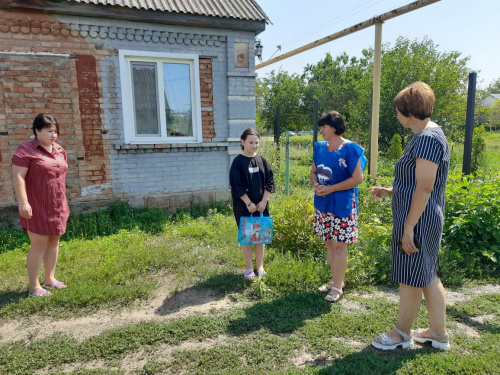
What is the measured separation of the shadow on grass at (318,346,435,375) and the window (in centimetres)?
522

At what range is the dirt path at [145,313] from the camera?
322 cm

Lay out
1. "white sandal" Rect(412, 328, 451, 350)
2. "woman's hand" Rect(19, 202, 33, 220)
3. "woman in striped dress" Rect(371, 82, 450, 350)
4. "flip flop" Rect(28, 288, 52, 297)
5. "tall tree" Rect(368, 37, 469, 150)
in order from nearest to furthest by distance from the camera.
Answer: "woman in striped dress" Rect(371, 82, 450, 350)
"white sandal" Rect(412, 328, 451, 350)
"woman's hand" Rect(19, 202, 33, 220)
"flip flop" Rect(28, 288, 52, 297)
"tall tree" Rect(368, 37, 469, 150)

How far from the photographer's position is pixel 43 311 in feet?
11.6

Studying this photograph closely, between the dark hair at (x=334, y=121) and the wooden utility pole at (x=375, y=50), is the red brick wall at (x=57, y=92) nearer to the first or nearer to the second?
the dark hair at (x=334, y=121)

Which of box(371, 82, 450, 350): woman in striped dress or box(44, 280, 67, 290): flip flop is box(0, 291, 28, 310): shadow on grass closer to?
box(44, 280, 67, 290): flip flop

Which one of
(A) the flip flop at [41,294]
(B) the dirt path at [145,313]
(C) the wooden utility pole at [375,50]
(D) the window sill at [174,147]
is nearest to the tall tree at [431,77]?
(C) the wooden utility pole at [375,50]

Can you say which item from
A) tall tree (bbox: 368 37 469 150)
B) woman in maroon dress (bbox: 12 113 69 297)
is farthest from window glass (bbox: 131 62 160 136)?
tall tree (bbox: 368 37 469 150)

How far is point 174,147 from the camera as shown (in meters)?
6.89

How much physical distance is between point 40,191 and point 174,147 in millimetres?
3308

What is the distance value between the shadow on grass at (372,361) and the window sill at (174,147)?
501 cm

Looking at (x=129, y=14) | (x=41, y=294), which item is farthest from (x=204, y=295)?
(x=129, y=14)

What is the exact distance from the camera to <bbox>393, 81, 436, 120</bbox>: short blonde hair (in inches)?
102

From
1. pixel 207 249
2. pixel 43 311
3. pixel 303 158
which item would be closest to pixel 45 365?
pixel 43 311

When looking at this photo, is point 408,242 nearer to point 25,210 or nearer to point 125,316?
point 125,316
